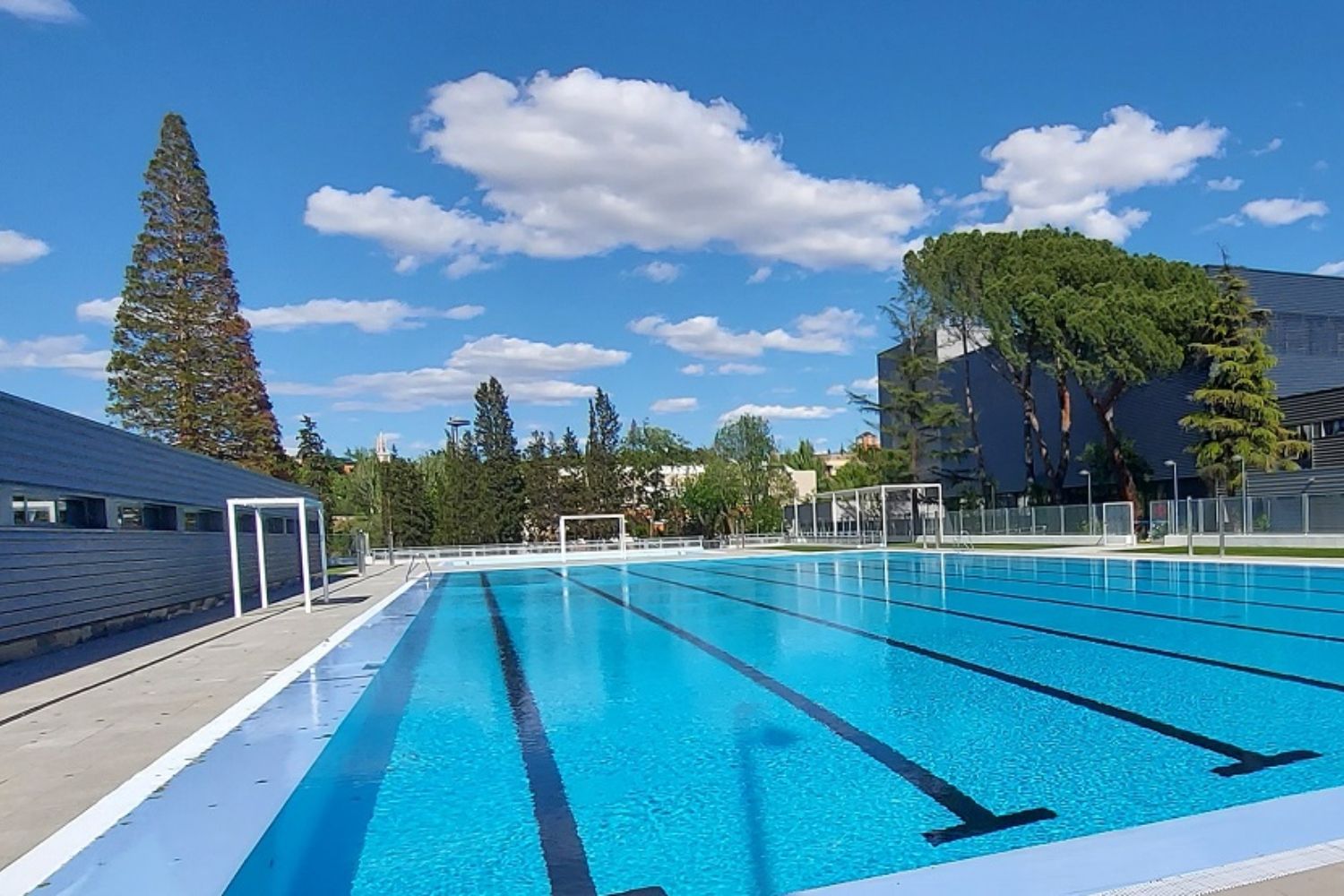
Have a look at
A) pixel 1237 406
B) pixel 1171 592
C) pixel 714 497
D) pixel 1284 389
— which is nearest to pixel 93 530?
pixel 1171 592

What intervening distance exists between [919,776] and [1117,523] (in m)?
26.5

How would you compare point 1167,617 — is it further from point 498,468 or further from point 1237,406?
point 498,468

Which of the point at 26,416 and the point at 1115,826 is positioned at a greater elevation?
the point at 26,416

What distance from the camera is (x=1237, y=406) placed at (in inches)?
1045

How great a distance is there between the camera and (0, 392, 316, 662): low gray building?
9492 mm

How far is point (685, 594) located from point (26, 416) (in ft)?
38.8

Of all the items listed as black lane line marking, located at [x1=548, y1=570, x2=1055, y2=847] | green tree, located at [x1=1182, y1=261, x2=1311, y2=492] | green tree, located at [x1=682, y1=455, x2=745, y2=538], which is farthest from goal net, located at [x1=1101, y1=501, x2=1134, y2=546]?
green tree, located at [x1=682, y1=455, x2=745, y2=538]

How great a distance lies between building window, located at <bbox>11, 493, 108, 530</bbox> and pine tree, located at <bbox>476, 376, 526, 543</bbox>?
33.2 m

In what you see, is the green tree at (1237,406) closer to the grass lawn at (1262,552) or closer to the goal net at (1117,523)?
the goal net at (1117,523)

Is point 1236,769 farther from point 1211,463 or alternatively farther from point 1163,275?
point 1163,275

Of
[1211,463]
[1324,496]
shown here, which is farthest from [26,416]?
[1211,463]

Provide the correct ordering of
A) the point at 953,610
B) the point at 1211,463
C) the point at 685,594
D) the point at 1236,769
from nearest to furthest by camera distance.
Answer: the point at 1236,769 → the point at 953,610 → the point at 685,594 → the point at 1211,463

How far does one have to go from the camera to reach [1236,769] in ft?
16.2

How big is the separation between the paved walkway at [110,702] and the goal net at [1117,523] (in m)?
24.3
